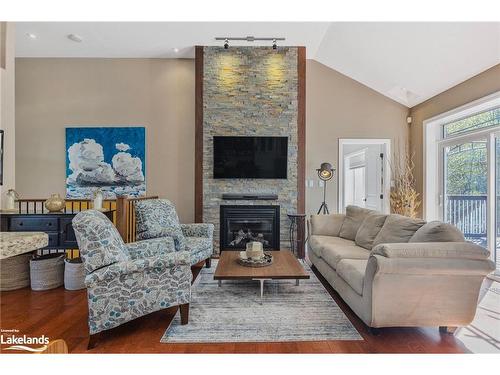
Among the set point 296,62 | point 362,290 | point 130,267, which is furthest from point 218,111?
point 362,290

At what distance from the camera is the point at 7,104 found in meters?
3.23

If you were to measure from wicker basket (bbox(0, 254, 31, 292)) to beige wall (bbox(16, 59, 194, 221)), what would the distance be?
7.31ft

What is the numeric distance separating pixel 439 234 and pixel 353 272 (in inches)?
28.7

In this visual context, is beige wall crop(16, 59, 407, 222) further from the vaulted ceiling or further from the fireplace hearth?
the fireplace hearth

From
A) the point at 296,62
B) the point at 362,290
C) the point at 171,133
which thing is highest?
the point at 296,62

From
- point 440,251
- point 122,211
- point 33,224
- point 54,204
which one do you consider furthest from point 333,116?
point 33,224

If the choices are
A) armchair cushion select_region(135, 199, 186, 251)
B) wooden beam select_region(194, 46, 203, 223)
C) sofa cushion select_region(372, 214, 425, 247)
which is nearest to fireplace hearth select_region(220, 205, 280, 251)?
wooden beam select_region(194, 46, 203, 223)

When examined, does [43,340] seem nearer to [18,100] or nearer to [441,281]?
[441,281]

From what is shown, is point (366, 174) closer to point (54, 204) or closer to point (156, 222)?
point (156, 222)

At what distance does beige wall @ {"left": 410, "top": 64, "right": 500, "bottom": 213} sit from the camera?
3.37 metres

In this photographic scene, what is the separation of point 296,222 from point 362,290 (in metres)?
2.60

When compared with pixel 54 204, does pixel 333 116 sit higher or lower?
higher

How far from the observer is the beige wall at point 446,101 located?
11.1ft

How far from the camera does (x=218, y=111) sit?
4680mm
